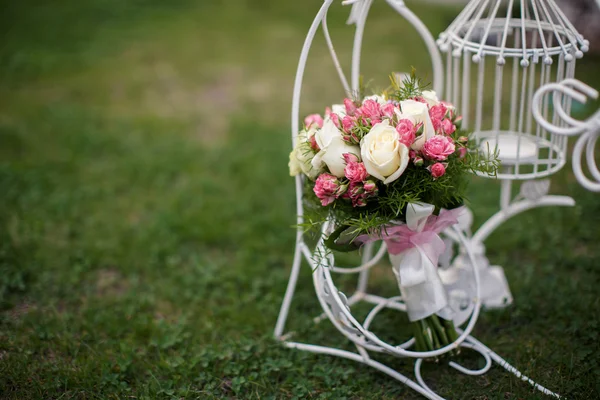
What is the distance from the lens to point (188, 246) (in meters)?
3.27

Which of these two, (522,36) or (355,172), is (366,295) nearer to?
(355,172)

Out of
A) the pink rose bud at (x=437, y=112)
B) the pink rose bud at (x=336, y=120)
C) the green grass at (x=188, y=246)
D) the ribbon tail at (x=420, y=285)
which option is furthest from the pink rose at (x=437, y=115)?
the green grass at (x=188, y=246)

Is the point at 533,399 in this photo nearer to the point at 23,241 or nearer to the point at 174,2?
the point at 23,241

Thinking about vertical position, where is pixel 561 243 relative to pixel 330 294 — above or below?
below

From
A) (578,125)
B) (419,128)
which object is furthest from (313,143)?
(578,125)

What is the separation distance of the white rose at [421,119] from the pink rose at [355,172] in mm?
181

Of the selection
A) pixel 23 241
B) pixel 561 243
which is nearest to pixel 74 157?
pixel 23 241

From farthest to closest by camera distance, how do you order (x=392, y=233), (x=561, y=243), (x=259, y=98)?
(x=259, y=98)
(x=561, y=243)
(x=392, y=233)

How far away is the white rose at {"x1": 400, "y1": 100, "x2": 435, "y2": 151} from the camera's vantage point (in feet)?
6.01

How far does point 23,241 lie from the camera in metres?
3.17

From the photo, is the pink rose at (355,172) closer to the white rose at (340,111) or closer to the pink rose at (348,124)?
the pink rose at (348,124)

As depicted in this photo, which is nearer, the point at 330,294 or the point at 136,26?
the point at 330,294

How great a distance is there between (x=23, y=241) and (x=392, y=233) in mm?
2222

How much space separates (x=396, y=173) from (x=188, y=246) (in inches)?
70.8
